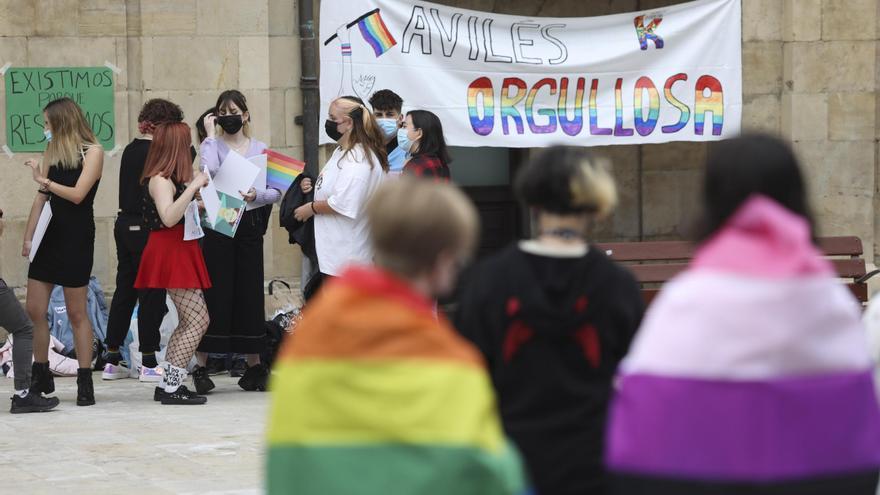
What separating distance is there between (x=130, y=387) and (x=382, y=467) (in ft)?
23.7

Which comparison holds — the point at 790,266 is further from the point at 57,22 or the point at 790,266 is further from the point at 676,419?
the point at 57,22

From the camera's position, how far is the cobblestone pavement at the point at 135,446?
21.3 ft

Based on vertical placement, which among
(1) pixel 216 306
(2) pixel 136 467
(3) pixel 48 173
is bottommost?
(2) pixel 136 467

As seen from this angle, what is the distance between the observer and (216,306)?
9273mm

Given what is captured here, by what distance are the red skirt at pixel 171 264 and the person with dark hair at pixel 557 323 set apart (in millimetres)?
5156

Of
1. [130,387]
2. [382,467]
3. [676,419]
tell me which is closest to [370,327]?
[382,467]

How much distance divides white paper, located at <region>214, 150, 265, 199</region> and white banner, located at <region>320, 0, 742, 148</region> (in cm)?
281

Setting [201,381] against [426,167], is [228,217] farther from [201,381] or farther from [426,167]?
[426,167]

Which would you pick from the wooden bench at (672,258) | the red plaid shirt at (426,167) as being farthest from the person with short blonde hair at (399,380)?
the wooden bench at (672,258)

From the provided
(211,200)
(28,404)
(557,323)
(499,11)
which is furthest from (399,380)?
(499,11)

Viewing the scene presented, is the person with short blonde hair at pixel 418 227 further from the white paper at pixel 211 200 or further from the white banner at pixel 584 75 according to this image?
the white banner at pixel 584 75

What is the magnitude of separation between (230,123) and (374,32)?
256 centimetres

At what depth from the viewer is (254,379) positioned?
9.52 metres

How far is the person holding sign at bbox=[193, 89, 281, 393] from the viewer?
29.9ft
